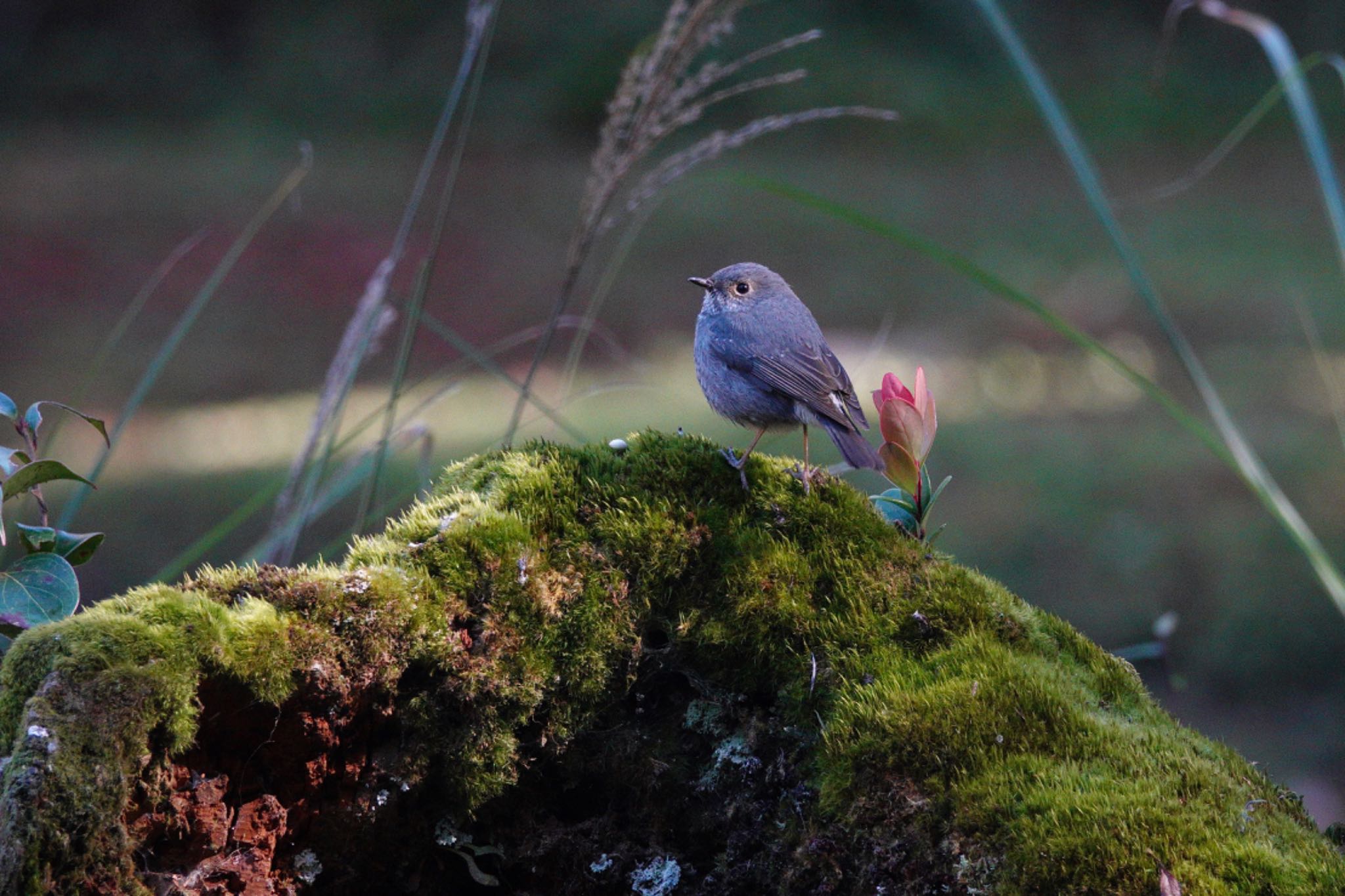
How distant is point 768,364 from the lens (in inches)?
75.4

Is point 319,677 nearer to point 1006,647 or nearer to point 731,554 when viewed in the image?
point 731,554

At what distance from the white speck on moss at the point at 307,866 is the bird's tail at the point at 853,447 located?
3.07 ft

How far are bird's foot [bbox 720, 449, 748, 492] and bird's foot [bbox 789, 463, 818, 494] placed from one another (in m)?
0.08

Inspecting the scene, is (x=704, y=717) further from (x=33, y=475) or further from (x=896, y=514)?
(x=33, y=475)

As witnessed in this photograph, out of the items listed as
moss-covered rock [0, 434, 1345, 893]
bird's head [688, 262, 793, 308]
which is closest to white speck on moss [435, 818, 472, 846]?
moss-covered rock [0, 434, 1345, 893]

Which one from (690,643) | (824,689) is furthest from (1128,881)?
(690,643)

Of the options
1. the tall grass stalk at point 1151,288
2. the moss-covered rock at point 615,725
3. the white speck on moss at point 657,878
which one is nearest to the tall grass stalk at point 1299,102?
the tall grass stalk at point 1151,288

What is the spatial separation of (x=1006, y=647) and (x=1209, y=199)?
6.80 meters

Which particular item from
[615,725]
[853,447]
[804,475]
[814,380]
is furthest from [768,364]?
[615,725]

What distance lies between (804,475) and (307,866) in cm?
84

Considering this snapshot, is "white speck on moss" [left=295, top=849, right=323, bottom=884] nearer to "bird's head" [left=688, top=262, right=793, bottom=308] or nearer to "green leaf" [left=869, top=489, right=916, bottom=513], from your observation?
"green leaf" [left=869, top=489, right=916, bottom=513]

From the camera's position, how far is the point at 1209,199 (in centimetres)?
707

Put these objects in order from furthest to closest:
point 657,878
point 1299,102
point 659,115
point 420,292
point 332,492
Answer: point 332,492
point 420,292
point 659,115
point 657,878
point 1299,102

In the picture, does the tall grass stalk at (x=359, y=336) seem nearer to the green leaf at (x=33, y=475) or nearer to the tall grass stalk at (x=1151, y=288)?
the green leaf at (x=33, y=475)
